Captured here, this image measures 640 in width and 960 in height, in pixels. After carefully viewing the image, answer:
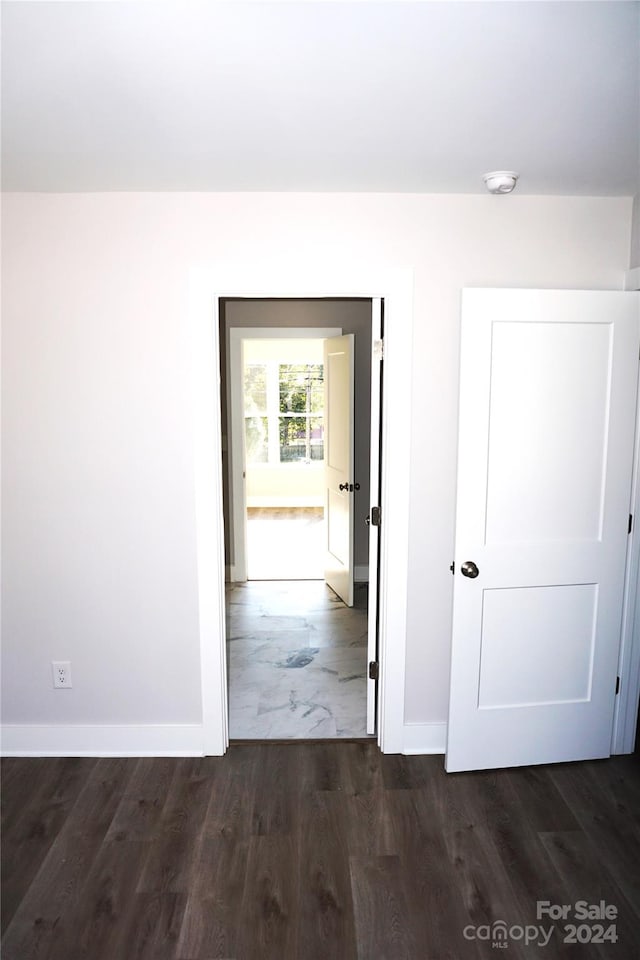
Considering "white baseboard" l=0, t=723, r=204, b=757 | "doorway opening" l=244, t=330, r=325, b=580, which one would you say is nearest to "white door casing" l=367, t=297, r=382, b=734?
"white baseboard" l=0, t=723, r=204, b=757

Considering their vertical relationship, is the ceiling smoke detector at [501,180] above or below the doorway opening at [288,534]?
above

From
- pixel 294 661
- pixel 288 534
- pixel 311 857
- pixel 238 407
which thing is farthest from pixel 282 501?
pixel 311 857

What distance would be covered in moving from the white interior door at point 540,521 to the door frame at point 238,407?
9.64 feet

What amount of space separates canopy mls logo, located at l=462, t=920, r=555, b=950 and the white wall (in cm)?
105

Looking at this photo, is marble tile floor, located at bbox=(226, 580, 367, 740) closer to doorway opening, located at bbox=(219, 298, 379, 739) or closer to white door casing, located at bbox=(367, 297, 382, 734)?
doorway opening, located at bbox=(219, 298, 379, 739)

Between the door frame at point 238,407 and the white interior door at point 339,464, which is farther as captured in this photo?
the door frame at point 238,407

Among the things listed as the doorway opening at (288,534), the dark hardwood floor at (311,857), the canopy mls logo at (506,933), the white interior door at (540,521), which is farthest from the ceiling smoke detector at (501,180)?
the canopy mls logo at (506,933)

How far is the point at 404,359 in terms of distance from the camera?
2879 mm

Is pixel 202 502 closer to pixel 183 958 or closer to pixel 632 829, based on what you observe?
pixel 183 958

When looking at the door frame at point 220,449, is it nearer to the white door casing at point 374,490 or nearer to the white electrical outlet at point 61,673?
the white door casing at point 374,490

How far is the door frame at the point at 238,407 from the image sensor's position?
5.59 metres

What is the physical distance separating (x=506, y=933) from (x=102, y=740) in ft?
6.21

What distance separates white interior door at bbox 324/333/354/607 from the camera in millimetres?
5023

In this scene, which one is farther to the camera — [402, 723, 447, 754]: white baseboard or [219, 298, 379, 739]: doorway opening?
[219, 298, 379, 739]: doorway opening
